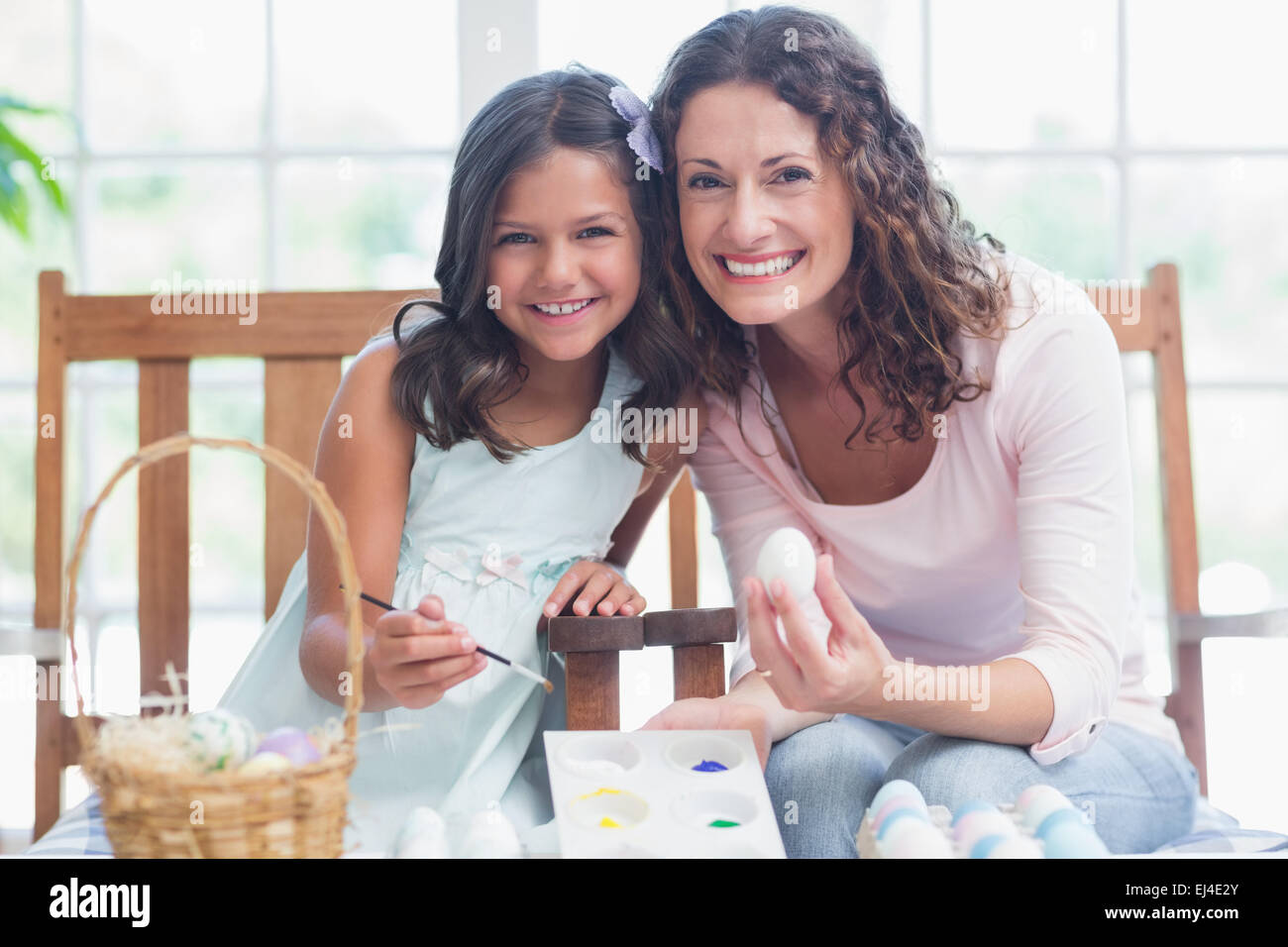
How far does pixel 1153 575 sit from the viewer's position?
8.13ft

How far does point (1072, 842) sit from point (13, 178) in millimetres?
1999

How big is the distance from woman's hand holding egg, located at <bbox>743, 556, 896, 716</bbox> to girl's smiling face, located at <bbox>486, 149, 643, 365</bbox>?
46 cm

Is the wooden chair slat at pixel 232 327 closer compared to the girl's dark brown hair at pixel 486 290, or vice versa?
the girl's dark brown hair at pixel 486 290

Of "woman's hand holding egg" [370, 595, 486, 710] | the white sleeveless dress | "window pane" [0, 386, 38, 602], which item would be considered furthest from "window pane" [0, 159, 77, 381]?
"woman's hand holding egg" [370, 595, 486, 710]

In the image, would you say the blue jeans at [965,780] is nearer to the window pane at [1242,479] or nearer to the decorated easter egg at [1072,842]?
the decorated easter egg at [1072,842]

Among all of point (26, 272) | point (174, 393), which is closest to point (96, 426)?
point (26, 272)

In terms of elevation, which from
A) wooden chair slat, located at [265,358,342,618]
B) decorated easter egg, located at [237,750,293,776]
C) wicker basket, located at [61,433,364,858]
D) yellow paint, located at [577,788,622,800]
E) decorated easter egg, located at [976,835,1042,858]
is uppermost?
wooden chair slat, located at [265,358,342,618]

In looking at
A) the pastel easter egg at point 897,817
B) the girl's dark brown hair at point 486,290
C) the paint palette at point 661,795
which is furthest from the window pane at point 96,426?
the pastel easter egg at point 897,817

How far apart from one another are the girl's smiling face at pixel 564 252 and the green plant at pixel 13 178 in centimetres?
111

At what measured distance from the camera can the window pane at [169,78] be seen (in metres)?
→ 2.23

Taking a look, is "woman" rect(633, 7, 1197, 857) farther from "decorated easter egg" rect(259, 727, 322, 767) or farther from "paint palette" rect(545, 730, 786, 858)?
"decorated easter egg" rect(259, 727, 322, 767)

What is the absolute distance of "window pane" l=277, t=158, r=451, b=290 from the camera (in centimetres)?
223

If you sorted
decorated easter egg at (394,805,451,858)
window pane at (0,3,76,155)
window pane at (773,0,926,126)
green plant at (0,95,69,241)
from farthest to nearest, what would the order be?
1. window pane at (0,3,76,155)
2. window pane at (773,0,926,126)
3. green plant at (0,95,69,241)
4. decorated easter egg at (394,805,451,858)
